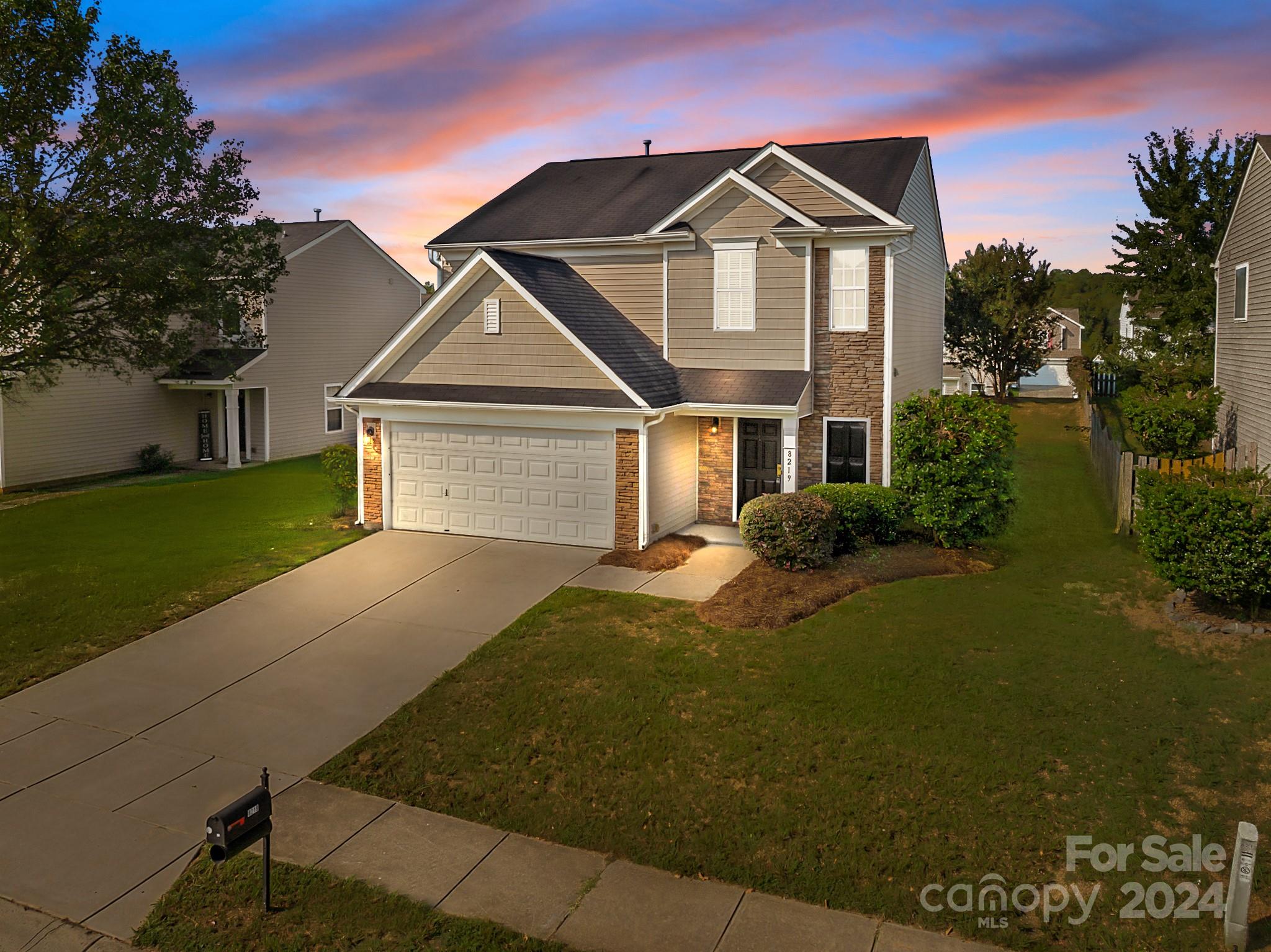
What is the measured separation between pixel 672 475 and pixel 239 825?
481 inches

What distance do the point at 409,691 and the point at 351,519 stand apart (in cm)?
967

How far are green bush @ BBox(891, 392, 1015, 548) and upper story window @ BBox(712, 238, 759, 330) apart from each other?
3823 mm

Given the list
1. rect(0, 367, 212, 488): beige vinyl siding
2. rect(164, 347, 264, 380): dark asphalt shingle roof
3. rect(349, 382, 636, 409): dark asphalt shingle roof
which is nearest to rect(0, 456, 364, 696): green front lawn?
rect(0, 367, 212, 488): beige vinyl siding

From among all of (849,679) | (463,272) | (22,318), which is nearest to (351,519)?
(463,272)

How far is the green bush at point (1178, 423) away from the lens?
23.2 m

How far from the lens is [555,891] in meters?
7.42

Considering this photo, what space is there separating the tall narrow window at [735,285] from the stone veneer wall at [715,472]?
1.94 meters

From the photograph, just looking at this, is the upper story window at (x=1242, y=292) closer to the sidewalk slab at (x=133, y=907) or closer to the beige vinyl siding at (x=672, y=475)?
the beige vinyl siding at (x=672, y=475)

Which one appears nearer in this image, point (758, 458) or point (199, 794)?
point (199, 794)

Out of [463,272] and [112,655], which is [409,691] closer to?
[112,655]

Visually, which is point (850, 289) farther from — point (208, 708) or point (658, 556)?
point (208, 708)

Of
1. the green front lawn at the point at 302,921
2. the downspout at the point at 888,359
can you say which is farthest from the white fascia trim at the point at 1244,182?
the green front lawn at the point at 302,921

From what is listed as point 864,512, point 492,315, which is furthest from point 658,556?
point 492,315

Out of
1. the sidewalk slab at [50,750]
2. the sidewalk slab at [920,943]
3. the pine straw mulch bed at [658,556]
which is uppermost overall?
the pine straw mulch bed at [658,556]
